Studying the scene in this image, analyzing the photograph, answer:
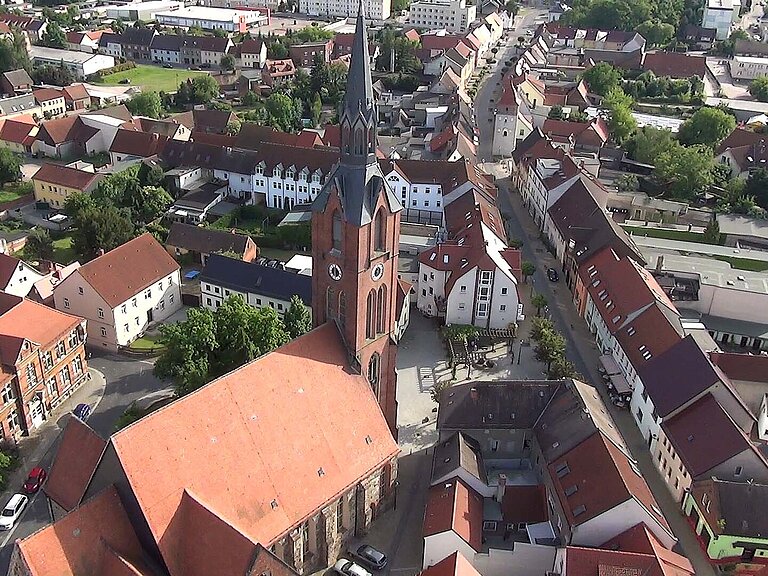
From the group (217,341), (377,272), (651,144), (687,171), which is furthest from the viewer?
(651,144)

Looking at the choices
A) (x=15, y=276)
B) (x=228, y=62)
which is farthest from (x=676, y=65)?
(x=15, y=276)

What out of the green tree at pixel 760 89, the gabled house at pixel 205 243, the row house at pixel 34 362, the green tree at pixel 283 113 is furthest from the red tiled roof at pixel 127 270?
the green tree at pixel 760 89

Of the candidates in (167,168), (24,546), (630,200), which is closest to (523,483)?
(24,546)

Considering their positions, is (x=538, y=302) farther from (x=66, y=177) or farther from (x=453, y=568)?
(x=66, y=177)

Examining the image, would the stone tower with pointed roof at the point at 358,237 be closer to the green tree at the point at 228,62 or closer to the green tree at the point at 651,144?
the green tree at the point at 651,144

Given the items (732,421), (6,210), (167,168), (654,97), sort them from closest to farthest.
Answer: (732,421) < (6,210) < (167,168) < (654,97)

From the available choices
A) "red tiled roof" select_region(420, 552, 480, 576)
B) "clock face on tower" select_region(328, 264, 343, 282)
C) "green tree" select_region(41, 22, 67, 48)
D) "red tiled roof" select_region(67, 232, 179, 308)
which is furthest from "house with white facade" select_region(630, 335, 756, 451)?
"green tree" select_region(41, 22, 67, 48)

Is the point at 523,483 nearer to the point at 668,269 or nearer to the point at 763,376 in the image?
the point at 763,376
